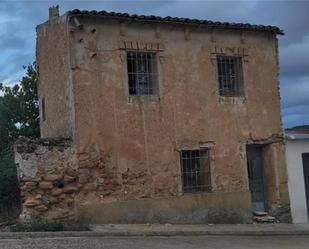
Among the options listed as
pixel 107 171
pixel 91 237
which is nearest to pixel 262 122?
pixel 107 171

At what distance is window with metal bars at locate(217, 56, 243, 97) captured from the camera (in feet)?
58.8

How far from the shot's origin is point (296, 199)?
1898 cm

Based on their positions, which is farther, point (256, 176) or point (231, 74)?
point (256, 176)

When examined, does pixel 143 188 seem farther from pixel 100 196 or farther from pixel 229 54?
pixel 229 54

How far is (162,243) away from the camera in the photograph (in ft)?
43.6

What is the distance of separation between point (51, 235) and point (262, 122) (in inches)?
315

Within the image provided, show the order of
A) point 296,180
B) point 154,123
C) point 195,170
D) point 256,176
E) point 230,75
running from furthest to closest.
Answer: point 296,180 < point 256,176 < point 230,75 < point 195,170 < point 154,123

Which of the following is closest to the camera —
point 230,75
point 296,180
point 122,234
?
point 122,234

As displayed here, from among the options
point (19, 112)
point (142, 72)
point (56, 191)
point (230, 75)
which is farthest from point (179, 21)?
point (19, 112)

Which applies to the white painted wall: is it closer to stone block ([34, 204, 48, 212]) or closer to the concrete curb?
the concrete curb

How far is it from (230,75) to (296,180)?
4171 mm

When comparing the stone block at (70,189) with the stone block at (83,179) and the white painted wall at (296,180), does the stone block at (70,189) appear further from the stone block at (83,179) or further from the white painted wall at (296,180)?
the white painted wall at (296,180)

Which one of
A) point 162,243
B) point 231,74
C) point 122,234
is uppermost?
point 231,74

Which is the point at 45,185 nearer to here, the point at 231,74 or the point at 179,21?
the point at 179,21
